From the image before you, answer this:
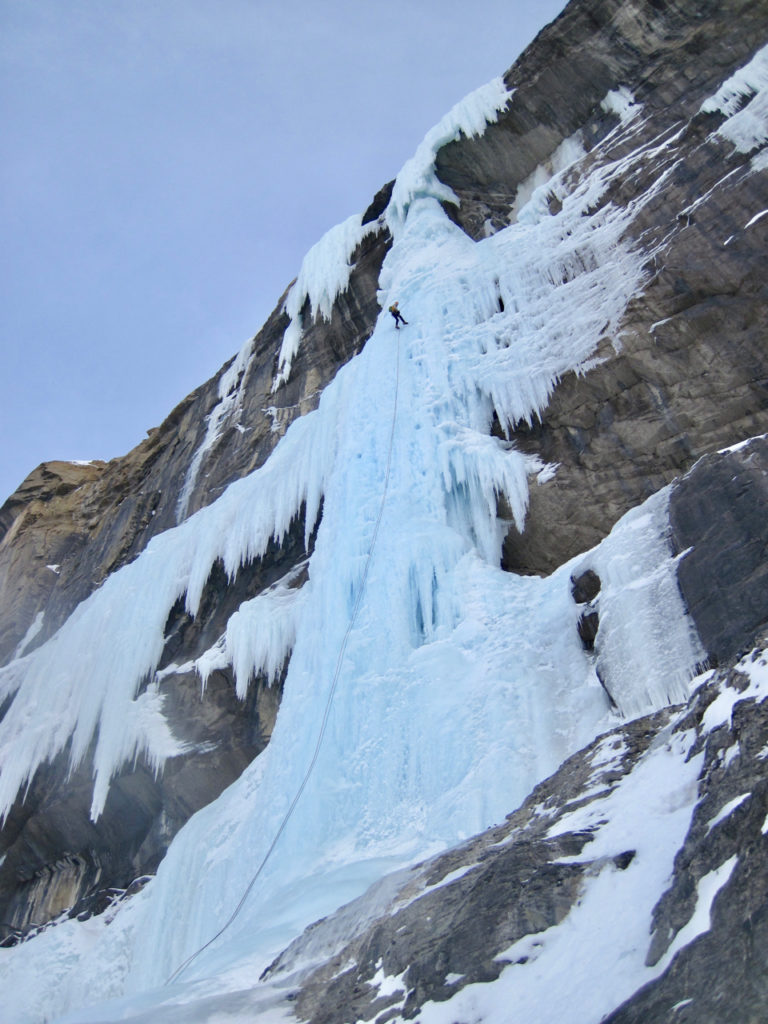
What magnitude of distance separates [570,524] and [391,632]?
2664 mm

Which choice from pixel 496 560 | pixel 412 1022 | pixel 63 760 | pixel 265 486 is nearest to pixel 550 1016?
pixel 412 1022

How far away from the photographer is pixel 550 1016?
3.30 m

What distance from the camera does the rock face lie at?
12.9ft

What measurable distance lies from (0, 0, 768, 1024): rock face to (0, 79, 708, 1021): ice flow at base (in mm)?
403

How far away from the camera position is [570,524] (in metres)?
10.3

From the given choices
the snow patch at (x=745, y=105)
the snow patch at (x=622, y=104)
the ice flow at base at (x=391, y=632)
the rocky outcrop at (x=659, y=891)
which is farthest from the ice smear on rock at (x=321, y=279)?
the rocky outcrop at (x=659, y=891)

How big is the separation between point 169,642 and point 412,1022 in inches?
424

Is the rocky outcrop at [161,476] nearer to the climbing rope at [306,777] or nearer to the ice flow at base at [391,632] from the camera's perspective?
the ice flow at base at [391,632]

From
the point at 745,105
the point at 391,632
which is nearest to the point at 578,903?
the point at 391,632

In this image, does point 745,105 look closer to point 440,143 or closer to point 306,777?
point 440,143

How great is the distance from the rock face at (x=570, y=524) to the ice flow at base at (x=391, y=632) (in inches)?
15.9

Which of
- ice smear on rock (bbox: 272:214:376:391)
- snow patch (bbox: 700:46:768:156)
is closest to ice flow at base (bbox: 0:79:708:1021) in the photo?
ice smear on rock (bbox: 272:214:376:391)

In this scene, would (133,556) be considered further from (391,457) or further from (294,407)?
(391,457)

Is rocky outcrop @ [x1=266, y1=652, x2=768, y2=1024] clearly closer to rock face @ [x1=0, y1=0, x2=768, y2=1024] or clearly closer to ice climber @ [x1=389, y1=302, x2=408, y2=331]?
rock face @ [x1=0, y1=0, x2=768, y2=1024]
